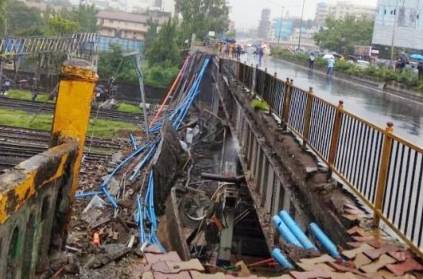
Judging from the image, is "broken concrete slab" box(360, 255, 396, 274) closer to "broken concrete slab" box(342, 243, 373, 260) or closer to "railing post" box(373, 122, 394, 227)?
"broken concrete slab" box(342, 243, 373, 260)

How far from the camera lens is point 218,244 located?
14164 mm

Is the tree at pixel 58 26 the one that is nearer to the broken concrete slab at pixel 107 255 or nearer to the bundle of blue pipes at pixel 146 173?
the bundle of blue pipes at pixel 146 173

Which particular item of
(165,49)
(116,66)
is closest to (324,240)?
(116,66)

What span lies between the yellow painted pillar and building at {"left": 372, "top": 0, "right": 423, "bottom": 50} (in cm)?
4585

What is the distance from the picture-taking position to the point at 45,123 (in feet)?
102

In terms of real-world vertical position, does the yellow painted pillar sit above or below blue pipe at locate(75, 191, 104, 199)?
above

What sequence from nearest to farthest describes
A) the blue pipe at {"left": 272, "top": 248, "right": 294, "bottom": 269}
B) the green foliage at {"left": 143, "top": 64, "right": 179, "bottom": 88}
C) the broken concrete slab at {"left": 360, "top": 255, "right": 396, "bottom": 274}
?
the broken concrete slab at {"left": 360, "top": 255, "right": 396, "bottom": 274} < the blue pipe at {"left": 272, "top": 248, "right": 294, "bottom": 269} < the green foliage at {"left": 143, "top": 64, "right": 179, "bottom": 88}

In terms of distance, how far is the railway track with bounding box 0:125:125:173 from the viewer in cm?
2162

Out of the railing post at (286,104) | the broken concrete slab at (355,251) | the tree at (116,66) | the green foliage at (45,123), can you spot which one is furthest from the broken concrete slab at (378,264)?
the tree at (116,66)

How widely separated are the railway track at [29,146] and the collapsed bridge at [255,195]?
355 cm

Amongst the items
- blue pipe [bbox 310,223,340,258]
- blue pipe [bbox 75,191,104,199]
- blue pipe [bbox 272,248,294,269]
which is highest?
blue pipe [bbox 310,223,340,258]

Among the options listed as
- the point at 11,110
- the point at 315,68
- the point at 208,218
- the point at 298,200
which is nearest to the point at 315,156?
the point at 298,200

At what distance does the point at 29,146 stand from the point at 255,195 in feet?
45.6

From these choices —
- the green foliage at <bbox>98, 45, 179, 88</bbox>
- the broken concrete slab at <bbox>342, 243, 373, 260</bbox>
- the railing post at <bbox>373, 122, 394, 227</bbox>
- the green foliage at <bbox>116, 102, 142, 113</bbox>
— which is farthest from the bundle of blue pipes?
the green foliage at <bbox>98, 45, 179, 88</bbox>
